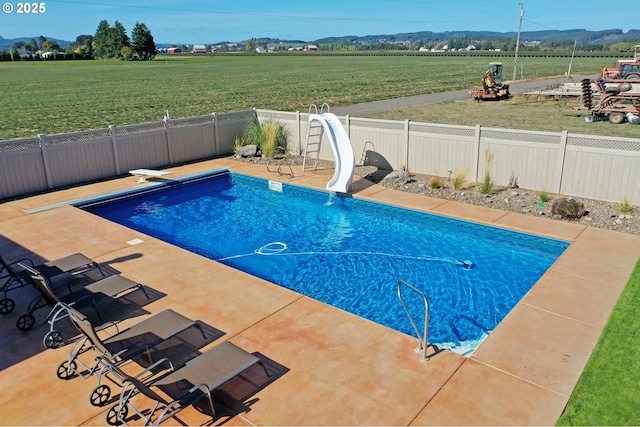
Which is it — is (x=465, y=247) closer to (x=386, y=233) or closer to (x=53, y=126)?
(x=386, y=233)

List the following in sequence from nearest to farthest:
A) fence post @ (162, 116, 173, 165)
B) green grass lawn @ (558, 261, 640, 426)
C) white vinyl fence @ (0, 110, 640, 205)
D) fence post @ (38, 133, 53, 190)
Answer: green grass lawn @ (558, 261, 640, 426), white vinyl fence @ (0, 110, 640, 205), fence post @ (38, 133, 53, 190), fence post @ (162, 116, 173, 165)

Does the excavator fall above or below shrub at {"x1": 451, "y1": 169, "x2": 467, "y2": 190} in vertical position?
above

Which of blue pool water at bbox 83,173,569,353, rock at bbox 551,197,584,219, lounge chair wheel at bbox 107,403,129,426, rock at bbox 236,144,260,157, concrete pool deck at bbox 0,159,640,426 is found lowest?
blue pool water at bbox 83,173,569,353

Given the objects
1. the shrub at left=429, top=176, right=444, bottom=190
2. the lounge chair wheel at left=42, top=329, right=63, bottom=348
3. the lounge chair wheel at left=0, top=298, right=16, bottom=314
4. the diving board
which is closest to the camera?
the lounge chair wheel at left=42, top=329, right=63, bottom=348

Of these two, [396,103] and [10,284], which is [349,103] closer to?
[396,103]

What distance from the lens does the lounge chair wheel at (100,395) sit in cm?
552

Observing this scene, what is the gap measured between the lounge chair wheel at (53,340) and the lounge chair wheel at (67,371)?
65 cm

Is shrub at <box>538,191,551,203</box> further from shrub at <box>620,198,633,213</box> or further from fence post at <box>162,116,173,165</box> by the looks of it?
fence post at <box>162,116,173,165</box>

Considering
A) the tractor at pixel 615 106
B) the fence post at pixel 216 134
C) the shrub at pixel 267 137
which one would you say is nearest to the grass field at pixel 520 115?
the tractor at pixel 615 106

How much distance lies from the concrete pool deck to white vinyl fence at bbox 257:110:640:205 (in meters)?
2.23

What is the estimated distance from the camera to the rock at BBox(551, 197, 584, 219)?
37.6 feet

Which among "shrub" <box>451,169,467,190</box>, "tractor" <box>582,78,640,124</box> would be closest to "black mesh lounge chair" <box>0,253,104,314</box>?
"shrub" <box>451,169,467,190</box>

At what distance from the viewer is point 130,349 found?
6.05 meters

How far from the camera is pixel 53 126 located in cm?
2694
